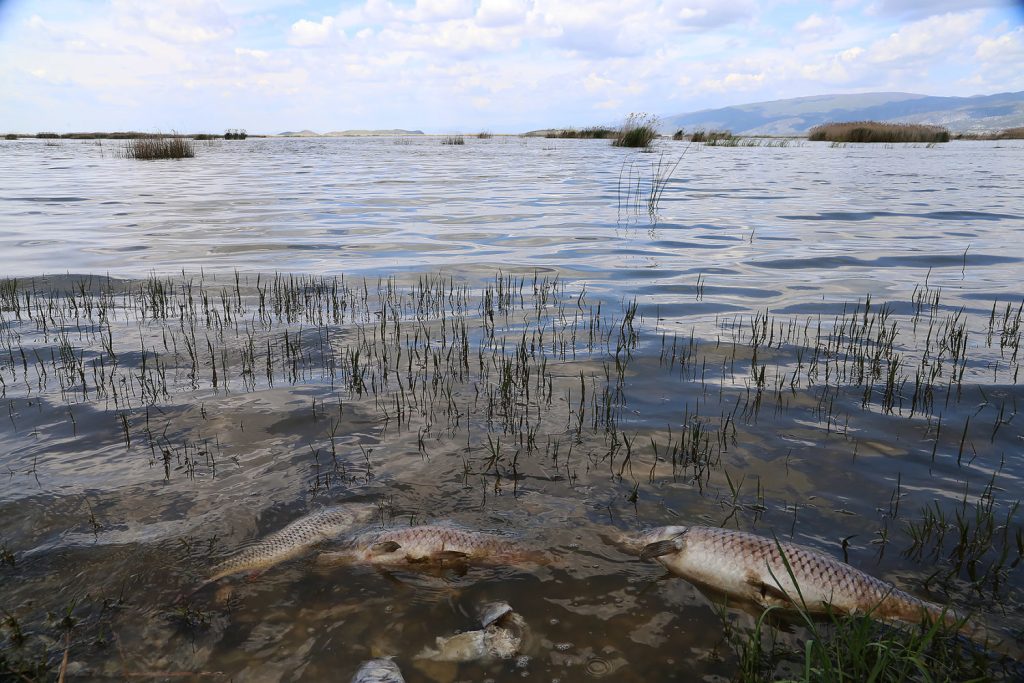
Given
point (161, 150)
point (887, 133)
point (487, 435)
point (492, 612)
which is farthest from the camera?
point (887, 133)

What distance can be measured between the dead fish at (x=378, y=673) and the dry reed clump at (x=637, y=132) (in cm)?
3767

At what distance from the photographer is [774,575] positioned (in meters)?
3.18

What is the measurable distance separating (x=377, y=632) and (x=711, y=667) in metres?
1.58

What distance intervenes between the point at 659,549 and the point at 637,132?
38738 millimetres

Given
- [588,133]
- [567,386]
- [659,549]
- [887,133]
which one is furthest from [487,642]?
[588,133]

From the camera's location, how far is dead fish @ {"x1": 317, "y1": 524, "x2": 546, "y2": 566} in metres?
3.57

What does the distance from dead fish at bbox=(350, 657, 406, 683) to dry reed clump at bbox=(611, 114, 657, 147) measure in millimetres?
37672

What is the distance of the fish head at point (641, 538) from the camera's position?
365 cm

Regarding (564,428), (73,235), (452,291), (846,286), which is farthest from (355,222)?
(564,428)

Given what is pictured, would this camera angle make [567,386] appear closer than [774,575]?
No

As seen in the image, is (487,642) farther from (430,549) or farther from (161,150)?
(161,150)

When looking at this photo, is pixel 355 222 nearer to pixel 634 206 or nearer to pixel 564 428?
pixel 634 206

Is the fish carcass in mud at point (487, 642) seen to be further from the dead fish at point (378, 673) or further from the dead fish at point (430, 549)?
the dead fish at point (430, 549)

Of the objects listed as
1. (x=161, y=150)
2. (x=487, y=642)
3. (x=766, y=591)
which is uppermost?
(x=161, y=150)
